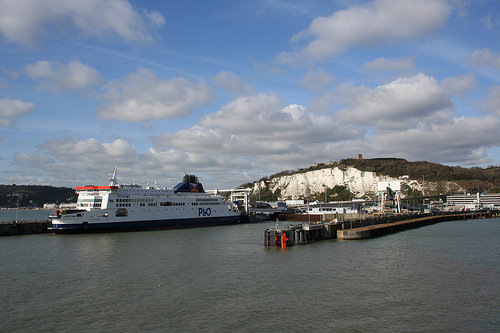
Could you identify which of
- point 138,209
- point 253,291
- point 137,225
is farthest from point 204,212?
point 253,291

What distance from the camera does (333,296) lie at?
1683 centimetres

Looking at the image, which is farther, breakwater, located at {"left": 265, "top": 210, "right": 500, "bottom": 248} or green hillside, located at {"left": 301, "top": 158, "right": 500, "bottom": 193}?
green hillside, located at {"left": 301, "top": 158, "right": 500, "bottom": 193}

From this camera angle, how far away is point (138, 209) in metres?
52.0

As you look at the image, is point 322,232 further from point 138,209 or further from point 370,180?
point 370,180

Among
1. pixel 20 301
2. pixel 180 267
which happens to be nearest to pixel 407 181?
pixel 180 267

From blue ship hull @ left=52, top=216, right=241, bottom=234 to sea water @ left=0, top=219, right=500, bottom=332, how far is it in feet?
50.2

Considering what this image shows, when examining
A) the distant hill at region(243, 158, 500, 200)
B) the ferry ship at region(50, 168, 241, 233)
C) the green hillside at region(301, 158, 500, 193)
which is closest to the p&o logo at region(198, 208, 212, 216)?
the ferry ship at region(50, 168, 241, 233)

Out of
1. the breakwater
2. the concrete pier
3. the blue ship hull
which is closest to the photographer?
the breakwater

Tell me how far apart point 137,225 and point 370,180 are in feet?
386

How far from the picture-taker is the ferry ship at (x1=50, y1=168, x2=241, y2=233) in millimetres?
46625

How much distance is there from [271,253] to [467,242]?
21398 millimetres

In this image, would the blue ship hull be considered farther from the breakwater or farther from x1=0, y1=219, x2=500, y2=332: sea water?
the breakwater

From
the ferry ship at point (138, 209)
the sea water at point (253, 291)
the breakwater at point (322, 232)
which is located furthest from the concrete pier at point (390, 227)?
the ferry ship at point (138, 209)

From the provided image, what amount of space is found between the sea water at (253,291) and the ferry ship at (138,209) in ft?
52.8
